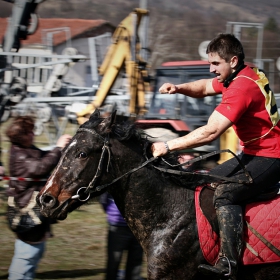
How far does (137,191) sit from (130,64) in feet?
30.4

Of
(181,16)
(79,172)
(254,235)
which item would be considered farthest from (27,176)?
(181,16)

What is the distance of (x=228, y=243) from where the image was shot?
4.21 m

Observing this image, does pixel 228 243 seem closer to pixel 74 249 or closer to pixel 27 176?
pixel 27 176

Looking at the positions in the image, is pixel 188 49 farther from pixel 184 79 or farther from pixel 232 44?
pixel 232 44

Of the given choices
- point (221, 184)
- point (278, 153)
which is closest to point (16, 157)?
point (221, 184)

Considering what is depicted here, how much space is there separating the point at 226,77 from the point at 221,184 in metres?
0.81

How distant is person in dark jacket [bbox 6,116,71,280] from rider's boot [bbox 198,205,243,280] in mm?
1710

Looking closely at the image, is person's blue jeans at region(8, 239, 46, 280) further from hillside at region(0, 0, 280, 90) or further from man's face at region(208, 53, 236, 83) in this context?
hillside at region(0, 0, 280, 90)

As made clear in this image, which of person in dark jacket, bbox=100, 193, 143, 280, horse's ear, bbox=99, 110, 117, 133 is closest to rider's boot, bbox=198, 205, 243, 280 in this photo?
horse's ear, bbox=99, 110, 117, 133

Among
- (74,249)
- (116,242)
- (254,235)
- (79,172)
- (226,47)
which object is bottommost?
(74,249)

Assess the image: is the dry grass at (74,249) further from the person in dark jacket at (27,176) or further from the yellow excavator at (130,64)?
the yellow excavator at (130,64)

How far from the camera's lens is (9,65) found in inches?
622

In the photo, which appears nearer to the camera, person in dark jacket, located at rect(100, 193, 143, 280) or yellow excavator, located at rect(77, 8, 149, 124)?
person in dark jacket, located at rect(100, 193, 143, 280)

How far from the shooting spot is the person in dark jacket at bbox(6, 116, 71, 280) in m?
5.30
